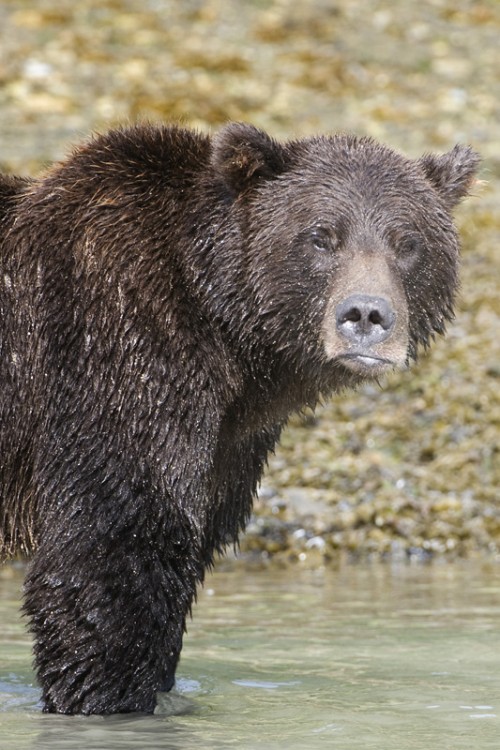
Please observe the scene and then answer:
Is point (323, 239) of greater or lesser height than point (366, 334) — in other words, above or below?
above

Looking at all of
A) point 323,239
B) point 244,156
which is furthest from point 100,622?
point 244,156

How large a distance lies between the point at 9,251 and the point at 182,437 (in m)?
1.25

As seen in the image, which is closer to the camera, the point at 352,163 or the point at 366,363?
the point at 366,363

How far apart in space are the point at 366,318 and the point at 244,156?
3.54 ft

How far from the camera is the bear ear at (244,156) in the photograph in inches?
274

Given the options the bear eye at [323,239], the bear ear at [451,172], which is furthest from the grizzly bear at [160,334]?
the bear ear at [451,172]

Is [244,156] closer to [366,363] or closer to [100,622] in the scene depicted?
[366,363]

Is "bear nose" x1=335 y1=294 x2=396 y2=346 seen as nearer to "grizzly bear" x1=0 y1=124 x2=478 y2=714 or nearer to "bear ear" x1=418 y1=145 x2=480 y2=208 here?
"grizzly bear" x1=0 y1=124 x2=478 y2=714

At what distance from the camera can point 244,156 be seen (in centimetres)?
699

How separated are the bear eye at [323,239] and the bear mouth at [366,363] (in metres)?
0.59

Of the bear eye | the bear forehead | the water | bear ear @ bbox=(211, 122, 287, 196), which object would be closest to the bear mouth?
the bear eye

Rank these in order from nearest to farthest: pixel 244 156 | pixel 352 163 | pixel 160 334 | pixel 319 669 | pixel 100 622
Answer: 1. pixel 100 622
2. pixel 160 334
3. pixel 244 156
4. pixel 352 163
5. pixel 319 669

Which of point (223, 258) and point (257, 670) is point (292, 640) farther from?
point (223, 258)

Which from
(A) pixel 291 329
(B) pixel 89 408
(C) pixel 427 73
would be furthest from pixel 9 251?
(C) pixel 427 73
